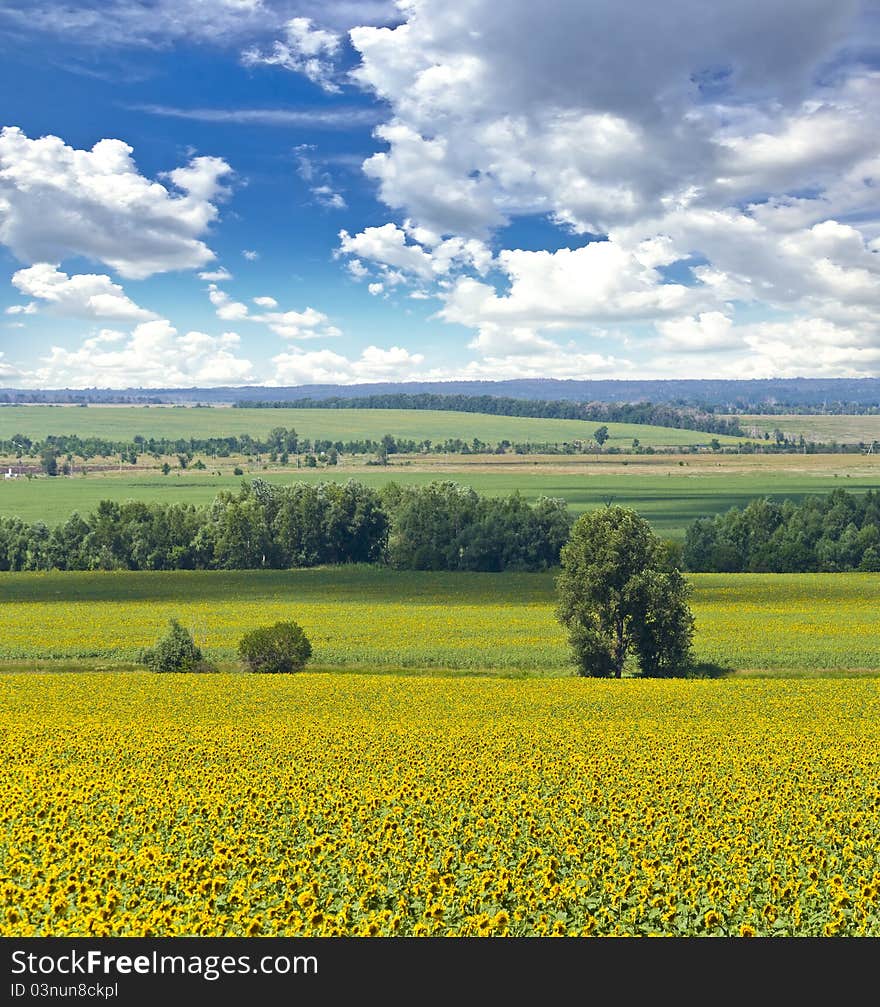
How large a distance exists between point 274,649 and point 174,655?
5175mm

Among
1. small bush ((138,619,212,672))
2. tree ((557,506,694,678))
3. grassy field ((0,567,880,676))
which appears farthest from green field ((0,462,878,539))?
small bush ((138,619,212,672))

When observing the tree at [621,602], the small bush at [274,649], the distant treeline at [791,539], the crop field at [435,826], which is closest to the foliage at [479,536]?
the distant treeline at [791,539]

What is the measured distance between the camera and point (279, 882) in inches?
569

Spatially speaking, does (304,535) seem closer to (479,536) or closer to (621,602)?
(479,536)

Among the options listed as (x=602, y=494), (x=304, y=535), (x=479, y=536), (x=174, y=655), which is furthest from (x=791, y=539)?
(x=174, y=655)

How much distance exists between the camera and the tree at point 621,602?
51.2 m

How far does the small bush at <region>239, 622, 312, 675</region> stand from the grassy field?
320 cm

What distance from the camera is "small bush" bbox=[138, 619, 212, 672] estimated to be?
50.6 meters

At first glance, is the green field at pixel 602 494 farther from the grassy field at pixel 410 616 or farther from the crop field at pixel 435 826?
the crop field at pixel 435 826

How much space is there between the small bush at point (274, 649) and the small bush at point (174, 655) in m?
2.61

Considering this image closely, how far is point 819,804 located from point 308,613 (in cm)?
5768

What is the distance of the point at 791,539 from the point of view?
11206 cm

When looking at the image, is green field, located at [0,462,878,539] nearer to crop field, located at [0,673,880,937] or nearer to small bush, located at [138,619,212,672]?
small bush, located at [138,619,212,672]

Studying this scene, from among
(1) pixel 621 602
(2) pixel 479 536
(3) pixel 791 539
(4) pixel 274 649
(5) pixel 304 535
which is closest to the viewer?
(1) pixel 621 602
